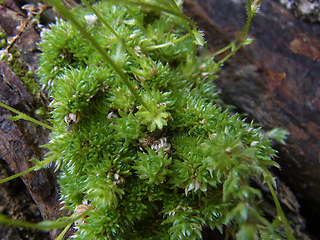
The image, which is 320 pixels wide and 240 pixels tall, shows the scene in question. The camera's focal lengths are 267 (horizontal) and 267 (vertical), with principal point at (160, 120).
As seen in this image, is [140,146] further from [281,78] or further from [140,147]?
[281,78]

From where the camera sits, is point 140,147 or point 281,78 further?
point 281,78

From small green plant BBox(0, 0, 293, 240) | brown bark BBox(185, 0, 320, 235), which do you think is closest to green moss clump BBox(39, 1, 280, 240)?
small green plant BBox(0, 0, 293, 240)

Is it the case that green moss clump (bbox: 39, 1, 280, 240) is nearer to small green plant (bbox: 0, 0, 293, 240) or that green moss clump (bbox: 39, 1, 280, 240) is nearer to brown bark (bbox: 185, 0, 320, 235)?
small green plant (bbox: 0, 0, 293, 240)

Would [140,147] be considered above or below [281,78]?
above

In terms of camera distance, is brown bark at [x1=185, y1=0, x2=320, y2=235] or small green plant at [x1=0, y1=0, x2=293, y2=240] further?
brown bark at [x1=185, y1=0, x2=320, y2=235]

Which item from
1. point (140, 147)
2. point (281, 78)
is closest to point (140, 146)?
point (140, 147)

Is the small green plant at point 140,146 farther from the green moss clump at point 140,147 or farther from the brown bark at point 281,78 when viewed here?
the brown bark at point 281,78
